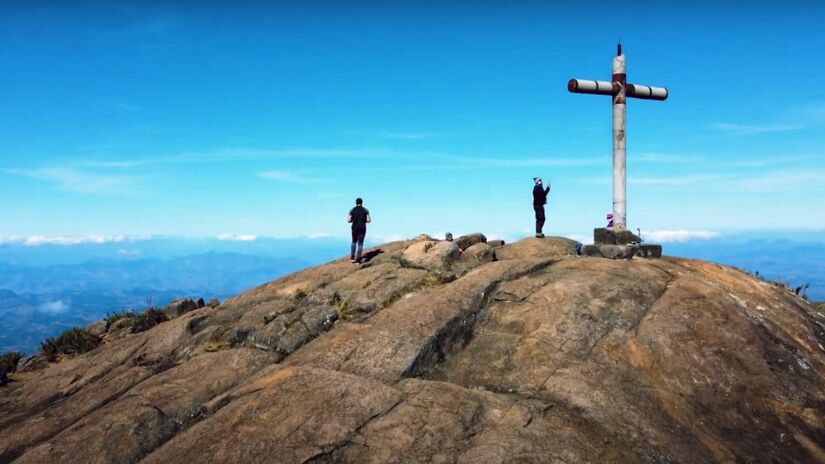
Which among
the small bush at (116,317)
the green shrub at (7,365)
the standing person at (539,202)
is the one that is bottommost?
the green shrub at (7,365)

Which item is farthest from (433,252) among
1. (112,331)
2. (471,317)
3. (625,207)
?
(112,331)

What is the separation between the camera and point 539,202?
25.8 metres

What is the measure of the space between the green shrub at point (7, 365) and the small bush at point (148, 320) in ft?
17.1

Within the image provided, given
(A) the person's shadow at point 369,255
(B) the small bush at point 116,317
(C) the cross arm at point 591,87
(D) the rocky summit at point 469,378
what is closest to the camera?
(D) the rocky summit at point 469,378

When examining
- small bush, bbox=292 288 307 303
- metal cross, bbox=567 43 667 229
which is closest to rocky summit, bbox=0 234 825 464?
small bush, bbox=292 288 307 303

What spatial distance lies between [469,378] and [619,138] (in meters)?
16.3

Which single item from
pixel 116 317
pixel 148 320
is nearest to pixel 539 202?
pixel 148 320

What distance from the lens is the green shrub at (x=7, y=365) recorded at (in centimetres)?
2193

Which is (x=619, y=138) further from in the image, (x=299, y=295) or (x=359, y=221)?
(x=299, y=295)

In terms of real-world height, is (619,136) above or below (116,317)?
above

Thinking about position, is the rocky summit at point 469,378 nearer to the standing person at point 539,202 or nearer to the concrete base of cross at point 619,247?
the concrete base of cross at point 619,247

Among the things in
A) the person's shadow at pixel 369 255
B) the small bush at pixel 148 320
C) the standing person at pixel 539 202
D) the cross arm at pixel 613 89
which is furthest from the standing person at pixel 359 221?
the cross arm at pixel 613 89

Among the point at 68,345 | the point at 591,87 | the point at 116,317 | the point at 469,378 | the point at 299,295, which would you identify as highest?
the point at 591,87

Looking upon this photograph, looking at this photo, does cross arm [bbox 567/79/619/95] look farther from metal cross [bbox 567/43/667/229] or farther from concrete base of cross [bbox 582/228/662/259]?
concrete base of cross [bbox 582/228/662/259]
